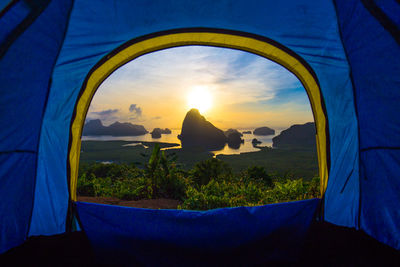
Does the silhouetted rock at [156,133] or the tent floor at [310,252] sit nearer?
the tent floor at [310,252]

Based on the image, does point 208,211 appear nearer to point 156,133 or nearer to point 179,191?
point 179,191

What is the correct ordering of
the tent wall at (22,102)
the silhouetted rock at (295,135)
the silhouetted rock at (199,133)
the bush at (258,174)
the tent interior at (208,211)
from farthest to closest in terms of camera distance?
the silhouetted rock at (295,135) < the silhouetted rock at (199,133) < the bush at (258,174) < the tent interior at (208,211) < the tent wall at (22,102)

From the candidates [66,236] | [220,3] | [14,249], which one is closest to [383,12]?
[220,3]

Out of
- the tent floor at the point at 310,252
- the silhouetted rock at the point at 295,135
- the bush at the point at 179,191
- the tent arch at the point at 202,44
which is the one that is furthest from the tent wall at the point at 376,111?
the silhouetted rock at the point at 295,135

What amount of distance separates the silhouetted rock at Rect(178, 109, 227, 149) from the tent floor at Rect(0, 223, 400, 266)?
88.9m

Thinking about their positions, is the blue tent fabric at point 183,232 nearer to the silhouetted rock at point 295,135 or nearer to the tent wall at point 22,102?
the tent wall at point 22,102

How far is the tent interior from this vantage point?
5.89 ft

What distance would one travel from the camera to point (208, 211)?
2.02 metres

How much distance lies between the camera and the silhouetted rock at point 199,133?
9581cm

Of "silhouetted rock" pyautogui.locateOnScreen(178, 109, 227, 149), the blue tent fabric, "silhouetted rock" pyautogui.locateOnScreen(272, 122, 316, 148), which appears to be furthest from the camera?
"silhouetted rock" pyautogui.locateOnScreen(272, 122, 316, 148)

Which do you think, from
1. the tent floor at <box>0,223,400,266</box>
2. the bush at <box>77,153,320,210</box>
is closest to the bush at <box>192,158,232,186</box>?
the bush at <box>77,153,320,210</box>

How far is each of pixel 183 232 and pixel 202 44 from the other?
7.41ft

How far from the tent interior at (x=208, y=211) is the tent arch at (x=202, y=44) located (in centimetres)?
2

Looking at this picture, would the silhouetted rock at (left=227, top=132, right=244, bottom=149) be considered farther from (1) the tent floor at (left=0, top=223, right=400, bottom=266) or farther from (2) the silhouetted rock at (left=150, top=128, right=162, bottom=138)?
(1) the tent floor at (left=0, top=223, right=400, bottom=266)
